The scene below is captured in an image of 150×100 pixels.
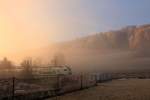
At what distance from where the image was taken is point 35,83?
33250mm

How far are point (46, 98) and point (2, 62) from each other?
3431 inches

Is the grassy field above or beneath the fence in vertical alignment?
beneath

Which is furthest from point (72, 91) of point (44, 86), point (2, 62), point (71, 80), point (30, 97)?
point (2, 62)

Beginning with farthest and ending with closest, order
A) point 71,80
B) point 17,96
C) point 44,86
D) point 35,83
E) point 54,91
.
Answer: point 71,80, point 35,83, point 44,86, point 54,91, point 17,96

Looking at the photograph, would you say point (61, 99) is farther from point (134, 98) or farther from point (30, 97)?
point (134, 98)

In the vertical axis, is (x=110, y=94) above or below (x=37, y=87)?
below

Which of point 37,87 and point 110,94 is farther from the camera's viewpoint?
point 37,87

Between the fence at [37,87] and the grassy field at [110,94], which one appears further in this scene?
the grassy field at [110,94]

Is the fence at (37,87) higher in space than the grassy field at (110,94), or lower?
higher

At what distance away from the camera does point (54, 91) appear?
28.5 meters

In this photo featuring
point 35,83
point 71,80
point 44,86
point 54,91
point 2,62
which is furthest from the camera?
point 2,62

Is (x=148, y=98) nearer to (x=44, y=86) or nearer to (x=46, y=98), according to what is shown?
(x=46, y=98)

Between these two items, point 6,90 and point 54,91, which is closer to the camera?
point 6,90

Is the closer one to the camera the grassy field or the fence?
the fence
